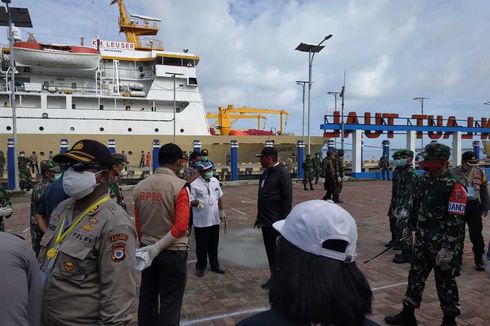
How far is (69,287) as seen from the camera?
1659mm

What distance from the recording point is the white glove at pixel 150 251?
2.55 metres

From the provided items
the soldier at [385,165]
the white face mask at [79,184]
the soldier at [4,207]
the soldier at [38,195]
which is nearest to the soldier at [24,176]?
the soldier at [4,207]

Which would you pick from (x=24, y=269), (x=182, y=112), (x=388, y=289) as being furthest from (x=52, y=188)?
(x=182, y=112)

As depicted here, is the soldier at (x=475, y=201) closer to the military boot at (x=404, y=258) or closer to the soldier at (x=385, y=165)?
the military boot at (x=404, y=258)

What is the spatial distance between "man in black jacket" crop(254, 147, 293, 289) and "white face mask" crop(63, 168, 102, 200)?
2777 millimetres

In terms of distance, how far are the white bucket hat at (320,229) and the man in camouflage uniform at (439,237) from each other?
8.28ft

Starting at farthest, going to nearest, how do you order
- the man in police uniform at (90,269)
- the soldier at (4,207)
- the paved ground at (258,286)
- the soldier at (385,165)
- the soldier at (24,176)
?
the soldier at (385,165)
the soldier at (24,176)
the soldier at (4,207)
the paved ground at (258,286)
the man in police uniform at (90,269)

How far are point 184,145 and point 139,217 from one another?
75.0 feet

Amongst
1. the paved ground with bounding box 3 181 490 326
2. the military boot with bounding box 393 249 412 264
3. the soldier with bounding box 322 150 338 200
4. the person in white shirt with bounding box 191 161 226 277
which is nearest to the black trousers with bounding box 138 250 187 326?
the paved ground with bounding box 3 181 490 326

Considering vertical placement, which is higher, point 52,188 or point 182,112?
point 182,112

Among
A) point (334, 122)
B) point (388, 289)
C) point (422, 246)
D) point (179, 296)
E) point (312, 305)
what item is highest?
point (334, 122)

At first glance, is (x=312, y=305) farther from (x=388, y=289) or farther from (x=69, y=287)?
(x=388, y=289)

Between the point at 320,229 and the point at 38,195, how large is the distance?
3666 mm

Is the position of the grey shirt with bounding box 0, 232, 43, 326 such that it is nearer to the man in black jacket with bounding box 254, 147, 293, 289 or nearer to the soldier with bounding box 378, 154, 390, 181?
the man in black jacket with bounding box 254, 147, 293, 289
